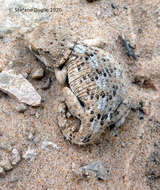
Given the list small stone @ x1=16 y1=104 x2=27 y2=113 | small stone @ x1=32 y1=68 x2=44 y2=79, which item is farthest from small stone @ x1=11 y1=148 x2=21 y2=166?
small stone @ x1=32 y1=68 x2=44 y2=79

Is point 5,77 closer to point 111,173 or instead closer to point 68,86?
point 68,86

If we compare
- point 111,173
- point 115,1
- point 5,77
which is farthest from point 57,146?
point 115,1

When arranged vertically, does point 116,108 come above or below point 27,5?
below

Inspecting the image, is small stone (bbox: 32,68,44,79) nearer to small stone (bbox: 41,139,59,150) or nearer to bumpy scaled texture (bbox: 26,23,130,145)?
bumpy scaled texture (bbox: 26,23,130,145)

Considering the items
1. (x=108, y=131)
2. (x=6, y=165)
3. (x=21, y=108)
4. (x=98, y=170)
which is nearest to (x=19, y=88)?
(x=21, y=108)

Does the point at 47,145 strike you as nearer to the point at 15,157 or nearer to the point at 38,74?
the point at 15,157

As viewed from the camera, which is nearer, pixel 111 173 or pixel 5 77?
pixel 111 173
